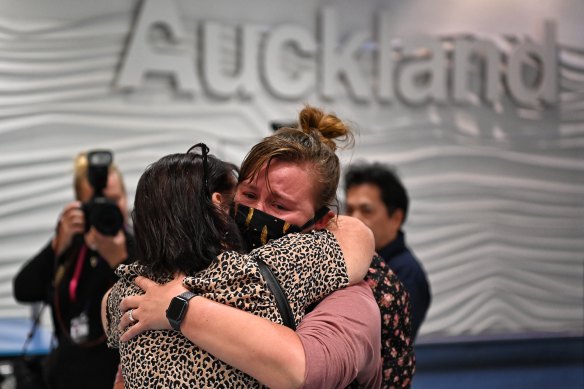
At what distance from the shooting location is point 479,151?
6.47 meters

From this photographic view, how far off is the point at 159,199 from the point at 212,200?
0.12 meters

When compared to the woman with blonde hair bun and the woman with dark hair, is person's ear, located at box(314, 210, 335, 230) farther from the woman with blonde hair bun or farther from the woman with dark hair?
the woman with dark hair

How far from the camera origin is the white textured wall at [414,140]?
212 inches

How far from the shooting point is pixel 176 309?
5.04 ft

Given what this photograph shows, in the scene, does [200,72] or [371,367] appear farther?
[200,72]

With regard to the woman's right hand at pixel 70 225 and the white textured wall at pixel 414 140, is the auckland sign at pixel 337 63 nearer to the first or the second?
the white textured wall at pixel 414 140

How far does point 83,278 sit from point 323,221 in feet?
4.69

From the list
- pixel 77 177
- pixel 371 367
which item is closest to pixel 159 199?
pixel 371 367

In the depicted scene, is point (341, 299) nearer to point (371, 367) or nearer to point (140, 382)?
point (371, 367)

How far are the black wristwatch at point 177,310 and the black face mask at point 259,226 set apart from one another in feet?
0.79

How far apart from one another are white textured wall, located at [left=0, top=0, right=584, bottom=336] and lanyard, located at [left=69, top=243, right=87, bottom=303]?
8.12ft

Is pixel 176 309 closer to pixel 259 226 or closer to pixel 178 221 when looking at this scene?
pixel 178 221

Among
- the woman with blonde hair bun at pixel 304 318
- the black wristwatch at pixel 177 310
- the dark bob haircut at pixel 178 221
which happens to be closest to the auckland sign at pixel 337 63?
the woman with blonde hair bun at pixel 304 318

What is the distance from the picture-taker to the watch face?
1.53 m
